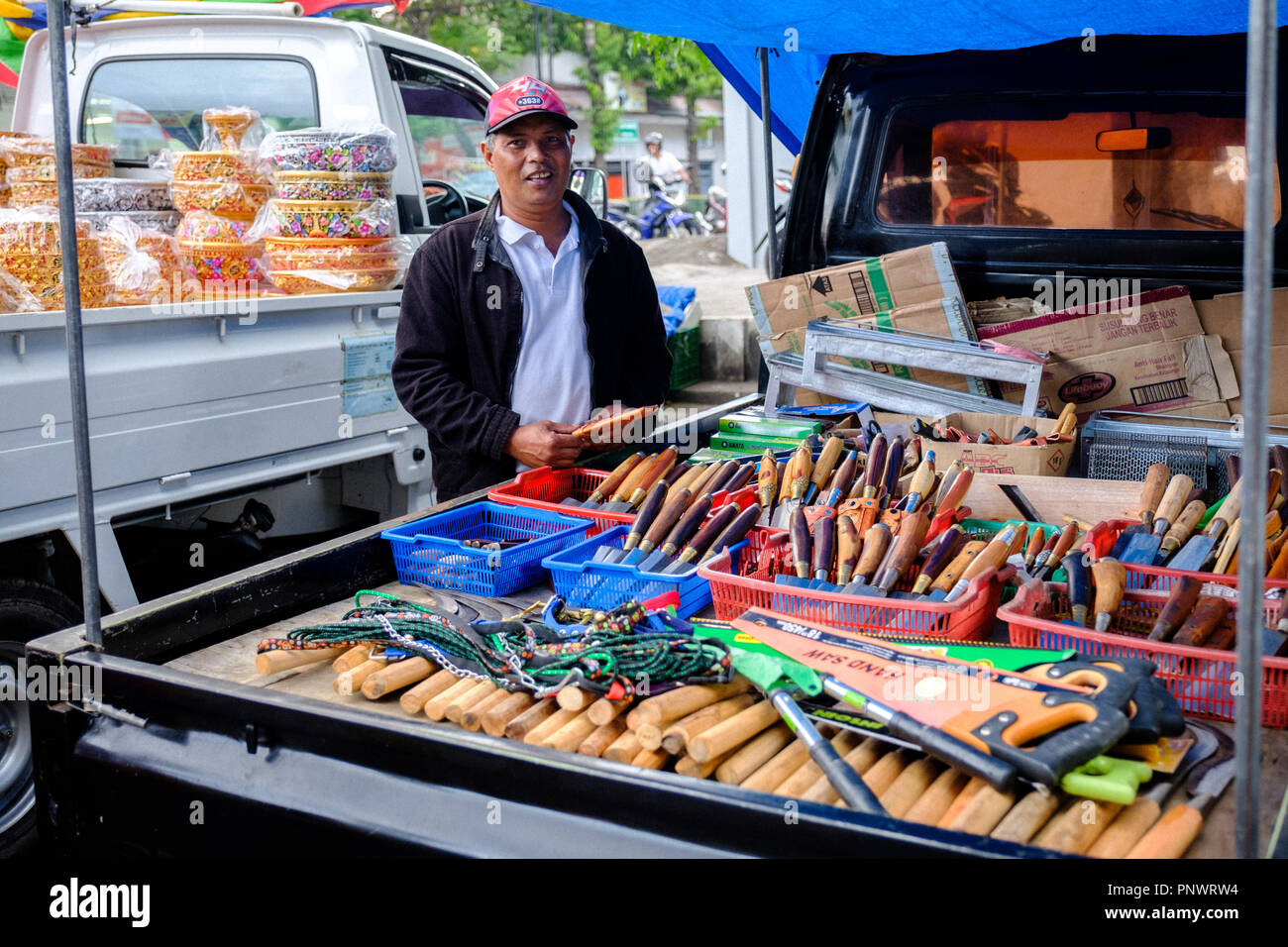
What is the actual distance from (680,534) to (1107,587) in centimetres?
91

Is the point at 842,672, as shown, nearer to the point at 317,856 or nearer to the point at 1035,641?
the point at 1035,641

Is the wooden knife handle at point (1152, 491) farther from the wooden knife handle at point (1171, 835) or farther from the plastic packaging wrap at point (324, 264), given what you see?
the plastic packaging wrap at point (324, 264)

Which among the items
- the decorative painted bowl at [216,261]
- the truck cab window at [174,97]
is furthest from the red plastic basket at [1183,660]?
the truck cab window at [174,97]

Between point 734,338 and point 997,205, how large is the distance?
21.3 feet

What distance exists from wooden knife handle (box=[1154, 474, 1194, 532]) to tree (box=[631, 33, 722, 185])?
4.52m

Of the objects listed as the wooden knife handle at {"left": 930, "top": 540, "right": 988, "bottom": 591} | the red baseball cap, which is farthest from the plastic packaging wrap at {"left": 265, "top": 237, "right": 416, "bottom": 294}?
the wooden knife handle at {"left": 930, "top": 540, "right": 988, "bottom": 591}

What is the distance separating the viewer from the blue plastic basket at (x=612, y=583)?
2.36 metres

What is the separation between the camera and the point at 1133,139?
345 cm

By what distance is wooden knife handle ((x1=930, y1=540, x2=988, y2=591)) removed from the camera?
225 centimetres

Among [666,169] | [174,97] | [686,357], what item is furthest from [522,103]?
[666,169]

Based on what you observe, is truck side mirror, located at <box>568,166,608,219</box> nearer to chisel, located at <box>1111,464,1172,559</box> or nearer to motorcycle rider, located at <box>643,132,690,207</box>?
chisel, located at <box>1111,464,1172,559</box>

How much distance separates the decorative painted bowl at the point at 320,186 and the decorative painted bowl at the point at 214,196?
151 mm

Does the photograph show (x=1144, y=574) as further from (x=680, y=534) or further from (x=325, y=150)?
(x=325, y=150)
